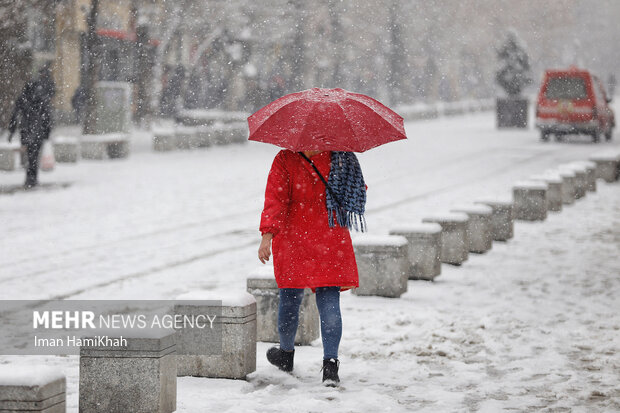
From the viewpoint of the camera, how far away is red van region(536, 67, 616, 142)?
28.1m

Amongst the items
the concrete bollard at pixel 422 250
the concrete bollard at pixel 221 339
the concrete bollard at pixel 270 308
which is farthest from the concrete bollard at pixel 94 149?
the concrete bollard at pixel 221 339

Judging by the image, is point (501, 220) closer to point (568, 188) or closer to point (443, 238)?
point (443, 238)

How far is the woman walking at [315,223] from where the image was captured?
5.36 meters

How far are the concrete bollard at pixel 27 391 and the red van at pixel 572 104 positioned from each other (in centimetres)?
2551

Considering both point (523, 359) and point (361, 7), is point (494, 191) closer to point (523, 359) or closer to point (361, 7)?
point (523, 359)

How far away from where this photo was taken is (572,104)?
28156 mm

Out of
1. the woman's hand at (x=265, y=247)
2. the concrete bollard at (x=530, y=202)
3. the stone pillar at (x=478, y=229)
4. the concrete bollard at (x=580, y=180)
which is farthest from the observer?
the concrete bollard at (x=580, y=180)

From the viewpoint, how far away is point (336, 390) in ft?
18.0

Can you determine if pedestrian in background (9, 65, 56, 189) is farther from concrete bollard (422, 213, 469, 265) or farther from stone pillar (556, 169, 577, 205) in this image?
concrete bollard (422, 213, 469, 265)

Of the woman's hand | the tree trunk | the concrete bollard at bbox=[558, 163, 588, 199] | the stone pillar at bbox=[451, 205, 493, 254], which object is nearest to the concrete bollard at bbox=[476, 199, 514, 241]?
the stone pillar at bbox=[451, 205, 493, 254]

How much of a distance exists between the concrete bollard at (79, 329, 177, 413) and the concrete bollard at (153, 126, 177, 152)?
829 inches

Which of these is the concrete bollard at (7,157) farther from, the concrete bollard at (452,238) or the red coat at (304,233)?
the red coat at (304,233)

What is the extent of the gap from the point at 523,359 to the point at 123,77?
1424 inches

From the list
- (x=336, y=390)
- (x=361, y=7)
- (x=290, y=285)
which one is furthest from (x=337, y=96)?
(x=361, y=7)
